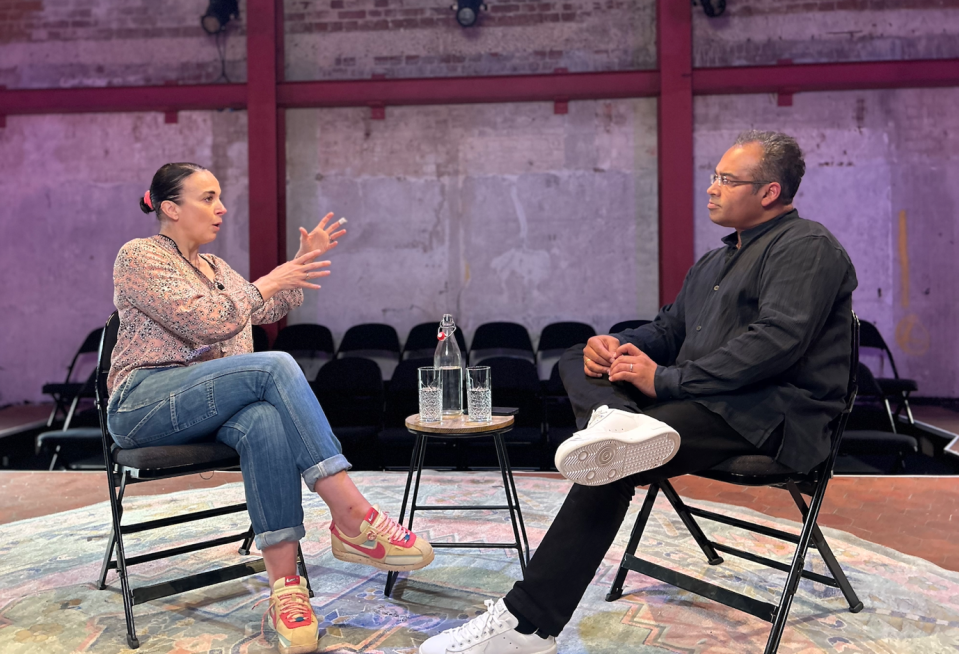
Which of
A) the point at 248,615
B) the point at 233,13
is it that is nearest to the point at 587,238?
the point at 233,13

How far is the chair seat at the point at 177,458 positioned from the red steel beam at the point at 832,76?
16.1 ft

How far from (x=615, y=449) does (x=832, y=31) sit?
5.52m

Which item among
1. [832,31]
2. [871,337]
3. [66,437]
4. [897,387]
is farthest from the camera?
[832,31]

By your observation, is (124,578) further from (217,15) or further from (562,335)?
(217,15)

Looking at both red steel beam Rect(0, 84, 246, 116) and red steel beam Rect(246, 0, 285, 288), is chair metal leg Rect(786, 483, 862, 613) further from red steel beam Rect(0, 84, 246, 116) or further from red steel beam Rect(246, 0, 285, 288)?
red steel beam Rect(0, 84, 246, 116)

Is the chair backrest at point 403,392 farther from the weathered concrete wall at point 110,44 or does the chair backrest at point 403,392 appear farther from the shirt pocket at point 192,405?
the weathered concrete wall at point 110,44

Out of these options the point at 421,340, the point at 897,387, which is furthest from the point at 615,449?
the point at 421,340

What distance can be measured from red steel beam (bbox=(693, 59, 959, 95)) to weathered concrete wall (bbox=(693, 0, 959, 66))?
220 millimetres

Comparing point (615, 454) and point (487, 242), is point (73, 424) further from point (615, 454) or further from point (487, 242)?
point (615, 454)

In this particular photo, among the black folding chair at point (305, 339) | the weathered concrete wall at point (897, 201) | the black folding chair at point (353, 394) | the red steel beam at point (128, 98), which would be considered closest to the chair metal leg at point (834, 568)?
the black folding chair at point (353, 394)

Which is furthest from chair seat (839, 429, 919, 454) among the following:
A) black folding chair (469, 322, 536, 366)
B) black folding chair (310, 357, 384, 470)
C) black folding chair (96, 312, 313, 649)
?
black folding chair (96, 312, 313, 649)

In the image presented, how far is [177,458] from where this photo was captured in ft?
6.30

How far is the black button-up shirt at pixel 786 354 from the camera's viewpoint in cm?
174

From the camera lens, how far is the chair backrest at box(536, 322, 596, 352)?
18.2 ft
